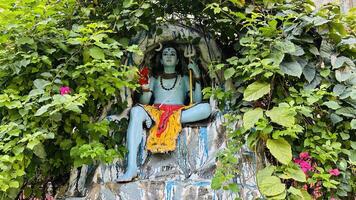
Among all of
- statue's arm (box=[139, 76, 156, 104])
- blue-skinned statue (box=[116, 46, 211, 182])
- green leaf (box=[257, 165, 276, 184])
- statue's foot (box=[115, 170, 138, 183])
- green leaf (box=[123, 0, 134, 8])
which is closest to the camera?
green leaf (box=[257, 165, 276, 184])

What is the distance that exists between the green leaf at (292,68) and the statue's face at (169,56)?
1133 mm

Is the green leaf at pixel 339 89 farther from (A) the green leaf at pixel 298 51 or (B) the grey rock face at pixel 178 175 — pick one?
(B) the grey rock face at pixel 178 175

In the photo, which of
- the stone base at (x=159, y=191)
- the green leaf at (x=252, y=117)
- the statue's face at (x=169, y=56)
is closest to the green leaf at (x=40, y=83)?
the stone base at (x=159, y=191)

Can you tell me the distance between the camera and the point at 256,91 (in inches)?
86.4

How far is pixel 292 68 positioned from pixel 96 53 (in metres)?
1.08

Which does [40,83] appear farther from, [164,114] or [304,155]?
[304,155]

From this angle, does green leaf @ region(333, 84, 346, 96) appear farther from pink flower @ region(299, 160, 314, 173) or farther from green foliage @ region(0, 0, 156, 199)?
green foliage @ region(0, 0, 156, 199)

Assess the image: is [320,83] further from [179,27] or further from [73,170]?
[73,170]

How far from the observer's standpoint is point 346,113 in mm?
2166

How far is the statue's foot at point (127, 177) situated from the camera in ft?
8.67

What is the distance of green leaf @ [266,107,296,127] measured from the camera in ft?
6.49

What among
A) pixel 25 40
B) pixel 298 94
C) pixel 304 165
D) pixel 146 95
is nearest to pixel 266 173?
pixel 304 165

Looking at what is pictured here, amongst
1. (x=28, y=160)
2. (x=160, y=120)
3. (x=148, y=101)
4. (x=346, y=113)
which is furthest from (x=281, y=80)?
(x=28, y=160)

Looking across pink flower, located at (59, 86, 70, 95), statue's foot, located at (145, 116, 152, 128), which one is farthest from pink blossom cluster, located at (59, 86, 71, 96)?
statue's foot, located at (145, 116, 152, 128)
